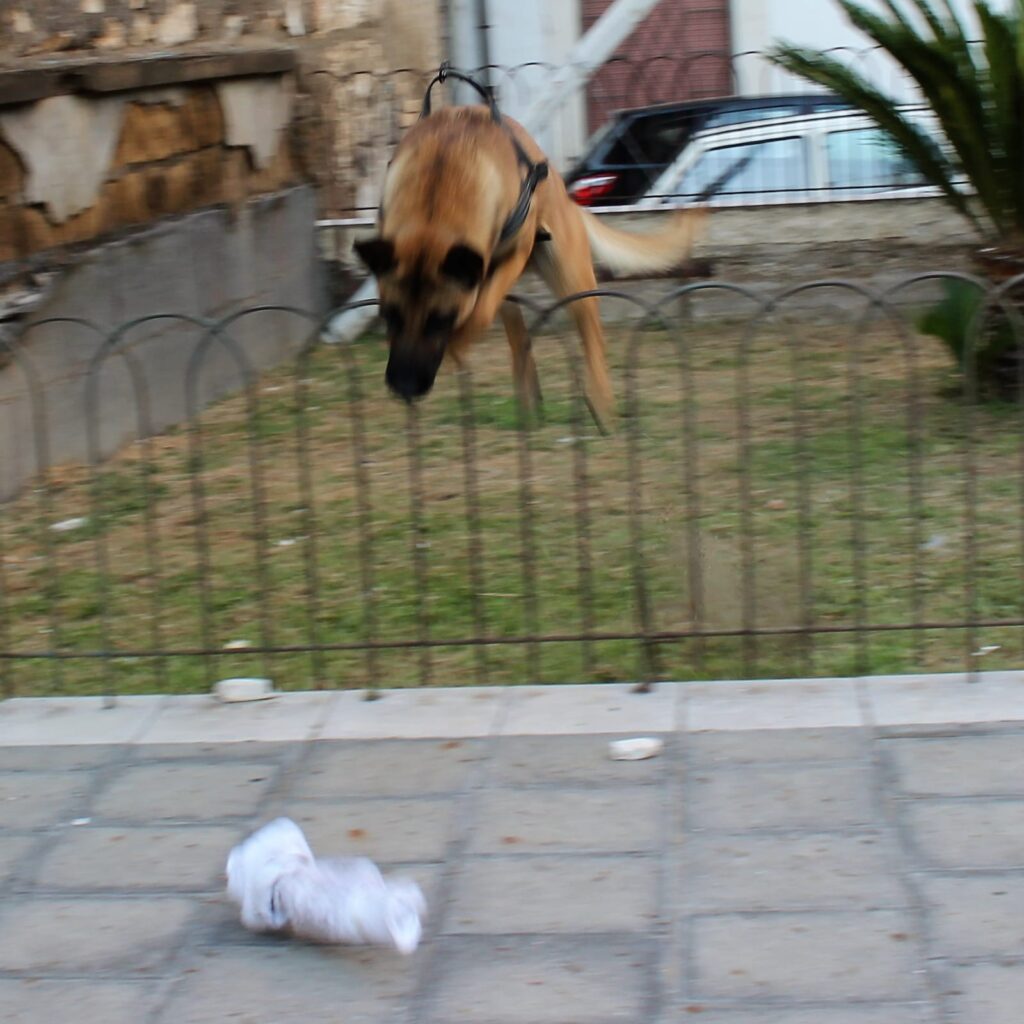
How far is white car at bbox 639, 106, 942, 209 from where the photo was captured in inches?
424

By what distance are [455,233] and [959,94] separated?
362 cm

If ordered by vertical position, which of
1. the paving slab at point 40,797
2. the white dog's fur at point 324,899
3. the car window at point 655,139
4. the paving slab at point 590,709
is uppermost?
the car window at point 655,139

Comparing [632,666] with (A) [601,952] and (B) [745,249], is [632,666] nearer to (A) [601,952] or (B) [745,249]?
(A) [601,952]

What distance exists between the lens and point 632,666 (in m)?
5.03

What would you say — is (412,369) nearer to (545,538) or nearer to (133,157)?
(545,538)

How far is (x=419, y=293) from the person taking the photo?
16.4 feet

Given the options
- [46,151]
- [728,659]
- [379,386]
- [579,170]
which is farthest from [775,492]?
[579,170]

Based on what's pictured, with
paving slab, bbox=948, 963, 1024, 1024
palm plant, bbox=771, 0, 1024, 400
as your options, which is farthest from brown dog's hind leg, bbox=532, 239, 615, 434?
paving slab, bbox=948, 963, 1024, 1024

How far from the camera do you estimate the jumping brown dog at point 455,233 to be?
4.99 metres

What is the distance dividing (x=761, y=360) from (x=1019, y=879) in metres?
6.05

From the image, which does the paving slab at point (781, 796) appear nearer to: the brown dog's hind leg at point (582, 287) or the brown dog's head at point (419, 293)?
the brown dog's head at point (419, 293)

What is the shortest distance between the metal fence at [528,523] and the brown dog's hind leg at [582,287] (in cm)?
21

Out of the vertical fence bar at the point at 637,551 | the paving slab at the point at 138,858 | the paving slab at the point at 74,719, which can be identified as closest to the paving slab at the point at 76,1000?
the paving slab at the point at 138,858

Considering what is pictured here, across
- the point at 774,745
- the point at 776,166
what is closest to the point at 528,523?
the point at 774,745
